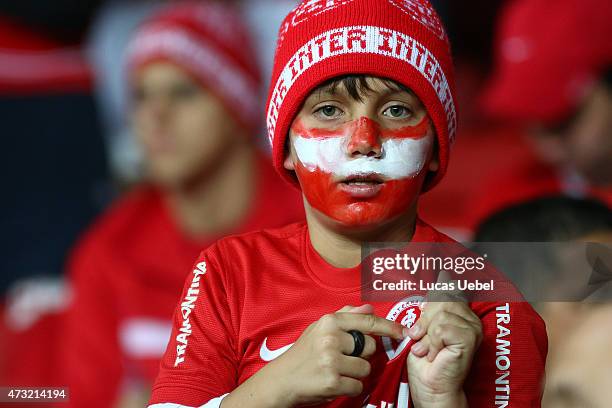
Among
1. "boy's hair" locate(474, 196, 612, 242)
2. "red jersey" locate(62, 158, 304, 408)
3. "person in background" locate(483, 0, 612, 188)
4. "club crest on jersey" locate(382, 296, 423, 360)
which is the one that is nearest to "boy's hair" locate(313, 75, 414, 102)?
"club crest on jersey" locate(382, 296, 423, 360)

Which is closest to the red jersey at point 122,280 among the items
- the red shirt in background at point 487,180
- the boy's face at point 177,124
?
the boy's face at point 177,124

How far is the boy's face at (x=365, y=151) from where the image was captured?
1.27 metres

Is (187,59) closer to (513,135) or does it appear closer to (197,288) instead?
(513,135)

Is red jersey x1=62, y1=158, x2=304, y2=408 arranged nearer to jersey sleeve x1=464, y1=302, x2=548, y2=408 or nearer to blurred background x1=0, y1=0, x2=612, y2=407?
blurred background x1=0, y1=0, x2=612, y2=407

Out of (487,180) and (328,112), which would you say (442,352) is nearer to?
(328,112)

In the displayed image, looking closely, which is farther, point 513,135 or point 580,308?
point 513,135

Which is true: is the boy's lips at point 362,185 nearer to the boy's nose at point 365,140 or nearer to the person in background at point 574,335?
the boy's nose at point 365,140

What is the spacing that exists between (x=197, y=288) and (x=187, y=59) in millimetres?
1656

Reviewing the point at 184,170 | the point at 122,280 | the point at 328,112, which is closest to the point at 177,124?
the point at 184,170

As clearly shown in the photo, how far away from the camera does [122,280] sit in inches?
107

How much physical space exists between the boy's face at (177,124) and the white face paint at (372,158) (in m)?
1.57

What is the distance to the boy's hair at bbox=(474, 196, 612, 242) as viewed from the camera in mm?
1760

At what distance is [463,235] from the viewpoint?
2.41 meters

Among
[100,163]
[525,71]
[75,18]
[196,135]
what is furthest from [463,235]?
[75,18]
